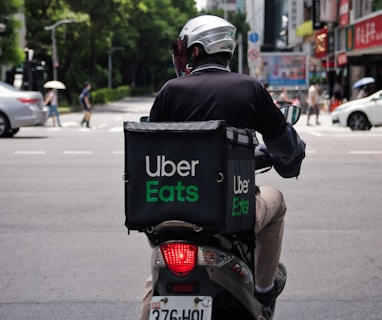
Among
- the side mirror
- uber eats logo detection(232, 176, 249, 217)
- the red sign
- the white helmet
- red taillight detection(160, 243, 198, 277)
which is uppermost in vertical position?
the white helmet

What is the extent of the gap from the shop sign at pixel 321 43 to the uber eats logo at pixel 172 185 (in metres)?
46.4

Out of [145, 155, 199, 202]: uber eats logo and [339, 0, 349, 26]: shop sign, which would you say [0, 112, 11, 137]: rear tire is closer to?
[145, 155, 199, 202]: uber eats logo

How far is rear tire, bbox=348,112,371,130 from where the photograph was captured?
26312mm

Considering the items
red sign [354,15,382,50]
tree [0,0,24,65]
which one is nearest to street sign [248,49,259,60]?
Answer: red sign [354,15,382,50]

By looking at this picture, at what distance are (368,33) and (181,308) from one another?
36212mm

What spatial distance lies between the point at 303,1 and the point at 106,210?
5348 cm

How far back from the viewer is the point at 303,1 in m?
60.8

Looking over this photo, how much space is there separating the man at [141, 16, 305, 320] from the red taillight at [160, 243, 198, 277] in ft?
1.26

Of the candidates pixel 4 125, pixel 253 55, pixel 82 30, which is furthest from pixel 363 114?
pixel 82 30

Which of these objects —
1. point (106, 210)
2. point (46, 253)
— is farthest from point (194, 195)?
point (106, 210)

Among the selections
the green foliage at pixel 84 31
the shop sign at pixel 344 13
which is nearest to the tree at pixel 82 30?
the green foliage at pixel 84 31

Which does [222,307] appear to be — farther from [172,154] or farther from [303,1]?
[303,1]

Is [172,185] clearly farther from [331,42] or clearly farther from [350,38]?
[331,42]

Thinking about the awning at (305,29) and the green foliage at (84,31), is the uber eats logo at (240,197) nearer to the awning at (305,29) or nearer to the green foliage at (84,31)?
the green foliage at (84,31)
